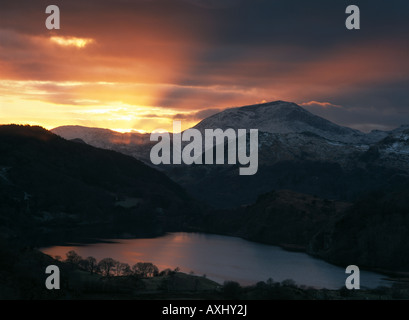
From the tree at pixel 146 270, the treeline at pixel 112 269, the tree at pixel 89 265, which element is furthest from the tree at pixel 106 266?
the tree at pixel 146 270

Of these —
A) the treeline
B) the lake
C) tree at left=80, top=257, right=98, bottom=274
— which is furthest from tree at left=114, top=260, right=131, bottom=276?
the lake

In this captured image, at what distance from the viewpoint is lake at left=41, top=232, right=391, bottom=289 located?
4980 inches

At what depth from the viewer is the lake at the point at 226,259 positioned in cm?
12650

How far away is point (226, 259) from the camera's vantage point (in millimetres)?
152375

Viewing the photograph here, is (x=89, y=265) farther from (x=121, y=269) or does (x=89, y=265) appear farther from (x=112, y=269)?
(x=121, y=269)

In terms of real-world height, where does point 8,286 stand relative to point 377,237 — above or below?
below

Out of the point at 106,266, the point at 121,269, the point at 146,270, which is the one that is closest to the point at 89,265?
the point at 106,266

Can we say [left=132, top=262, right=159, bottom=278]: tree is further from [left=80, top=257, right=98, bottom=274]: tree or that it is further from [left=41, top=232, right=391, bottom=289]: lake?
[left=41, top=232, right=391, bottom=289]: lake

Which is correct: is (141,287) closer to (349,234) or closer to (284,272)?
(284,272)

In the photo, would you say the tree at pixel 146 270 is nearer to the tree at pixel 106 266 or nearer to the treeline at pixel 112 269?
the treeline at pixel 112 269

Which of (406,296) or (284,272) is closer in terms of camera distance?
(406,296)
